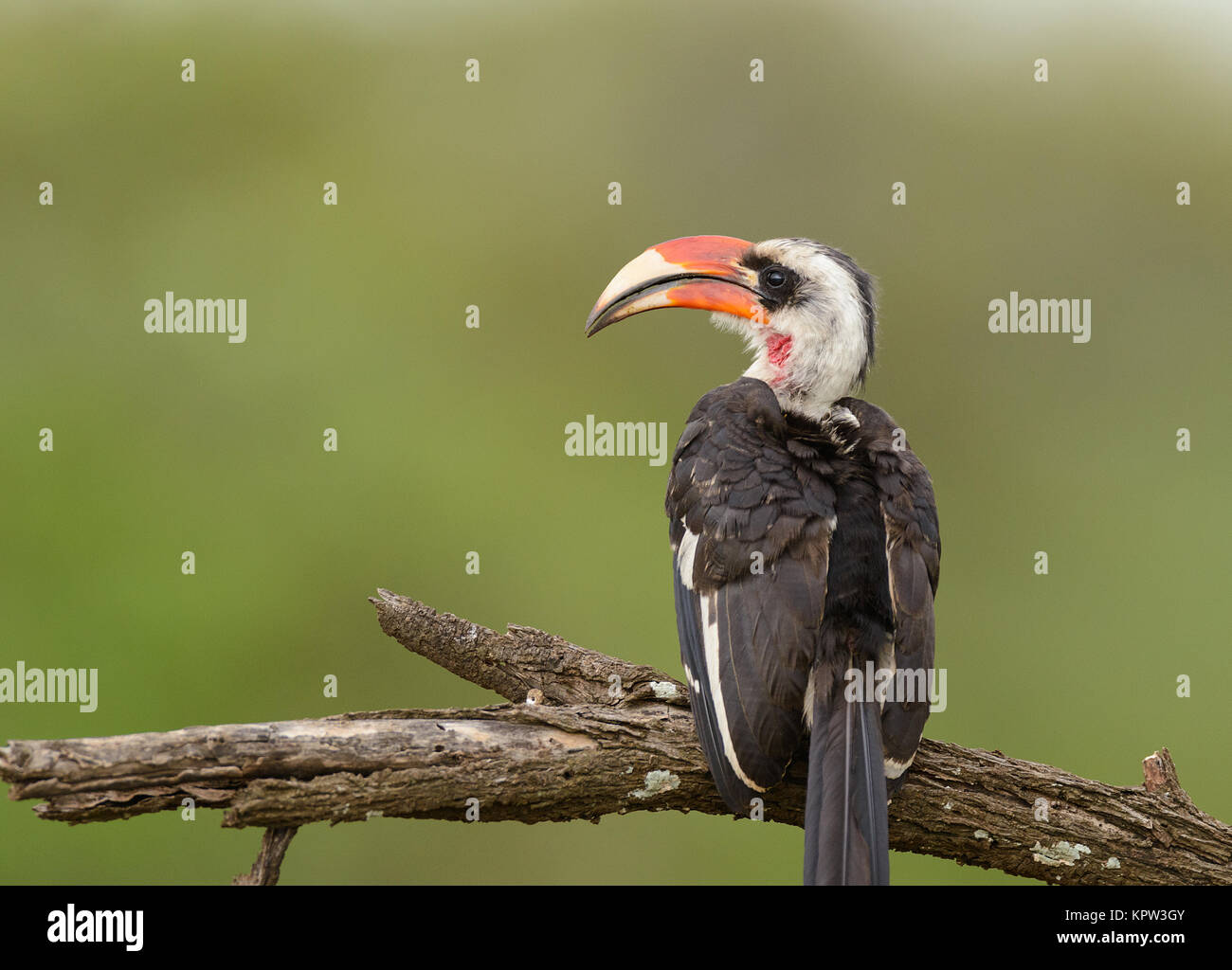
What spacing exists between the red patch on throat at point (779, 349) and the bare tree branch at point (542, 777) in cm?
116

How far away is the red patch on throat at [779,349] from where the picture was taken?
3769 mm

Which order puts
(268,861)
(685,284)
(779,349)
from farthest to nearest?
(685,284)
(779,349)
(268,861)

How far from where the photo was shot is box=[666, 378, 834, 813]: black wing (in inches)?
111

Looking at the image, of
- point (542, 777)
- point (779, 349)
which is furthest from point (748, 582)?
point (779, 349)

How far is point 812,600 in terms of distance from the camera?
2912 millimetres

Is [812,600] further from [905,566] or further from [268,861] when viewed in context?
[268,861]

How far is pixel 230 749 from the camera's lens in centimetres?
247

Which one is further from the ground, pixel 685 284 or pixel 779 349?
pixel 685 284

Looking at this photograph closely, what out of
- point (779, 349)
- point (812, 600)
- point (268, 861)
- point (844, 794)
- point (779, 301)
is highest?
point (779, 301)

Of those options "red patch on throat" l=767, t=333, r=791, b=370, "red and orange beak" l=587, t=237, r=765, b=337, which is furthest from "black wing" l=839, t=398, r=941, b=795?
"red and orange beak" l=587, t=237, r=765, b=337

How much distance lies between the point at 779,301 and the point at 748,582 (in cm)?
122

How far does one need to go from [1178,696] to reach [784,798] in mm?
6970

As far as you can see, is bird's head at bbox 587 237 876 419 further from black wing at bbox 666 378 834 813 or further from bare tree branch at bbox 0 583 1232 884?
bare tree branch at bbox 0 583 1232 884

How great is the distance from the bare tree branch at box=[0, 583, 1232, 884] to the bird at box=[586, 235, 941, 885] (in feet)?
0.56
